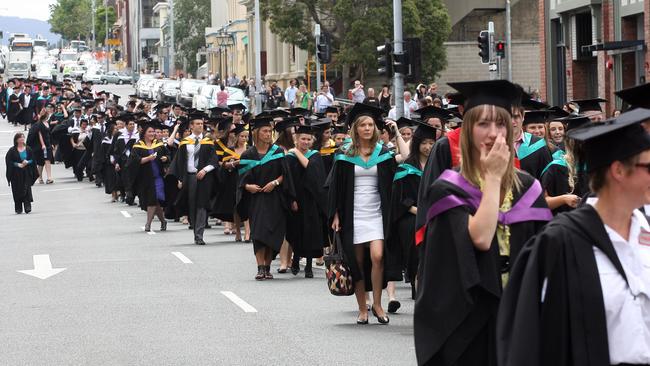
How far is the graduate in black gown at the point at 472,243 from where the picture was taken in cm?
612

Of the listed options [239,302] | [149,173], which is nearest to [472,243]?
[239,302]

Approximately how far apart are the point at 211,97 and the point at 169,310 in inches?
1789

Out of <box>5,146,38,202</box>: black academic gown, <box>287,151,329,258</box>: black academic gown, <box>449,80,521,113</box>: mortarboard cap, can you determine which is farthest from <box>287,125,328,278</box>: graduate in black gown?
<box>5,146,38,202</box>: black academic gown

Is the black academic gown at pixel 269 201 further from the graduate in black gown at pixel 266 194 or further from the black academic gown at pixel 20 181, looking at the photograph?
the black academic gown at pixel 20 181

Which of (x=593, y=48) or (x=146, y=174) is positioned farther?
(x=593, y=48)

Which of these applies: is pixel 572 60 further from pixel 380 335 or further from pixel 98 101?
pixel 380 335

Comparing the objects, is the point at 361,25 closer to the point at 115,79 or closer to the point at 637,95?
the point at 637,95

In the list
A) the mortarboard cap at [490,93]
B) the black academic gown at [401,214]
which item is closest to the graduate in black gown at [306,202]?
the black academic gown at [401,214]

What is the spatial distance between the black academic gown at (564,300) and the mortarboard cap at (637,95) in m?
1.52

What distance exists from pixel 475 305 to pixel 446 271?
20 cm

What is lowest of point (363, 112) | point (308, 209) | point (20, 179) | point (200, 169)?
point (308, 209)

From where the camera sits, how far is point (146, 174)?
25203 millimetres

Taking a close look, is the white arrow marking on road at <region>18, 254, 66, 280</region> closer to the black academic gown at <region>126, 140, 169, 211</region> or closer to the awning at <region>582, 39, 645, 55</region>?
the black academic gown at <region>126, 140, 169, 211</region>

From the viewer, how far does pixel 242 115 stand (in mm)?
28125
